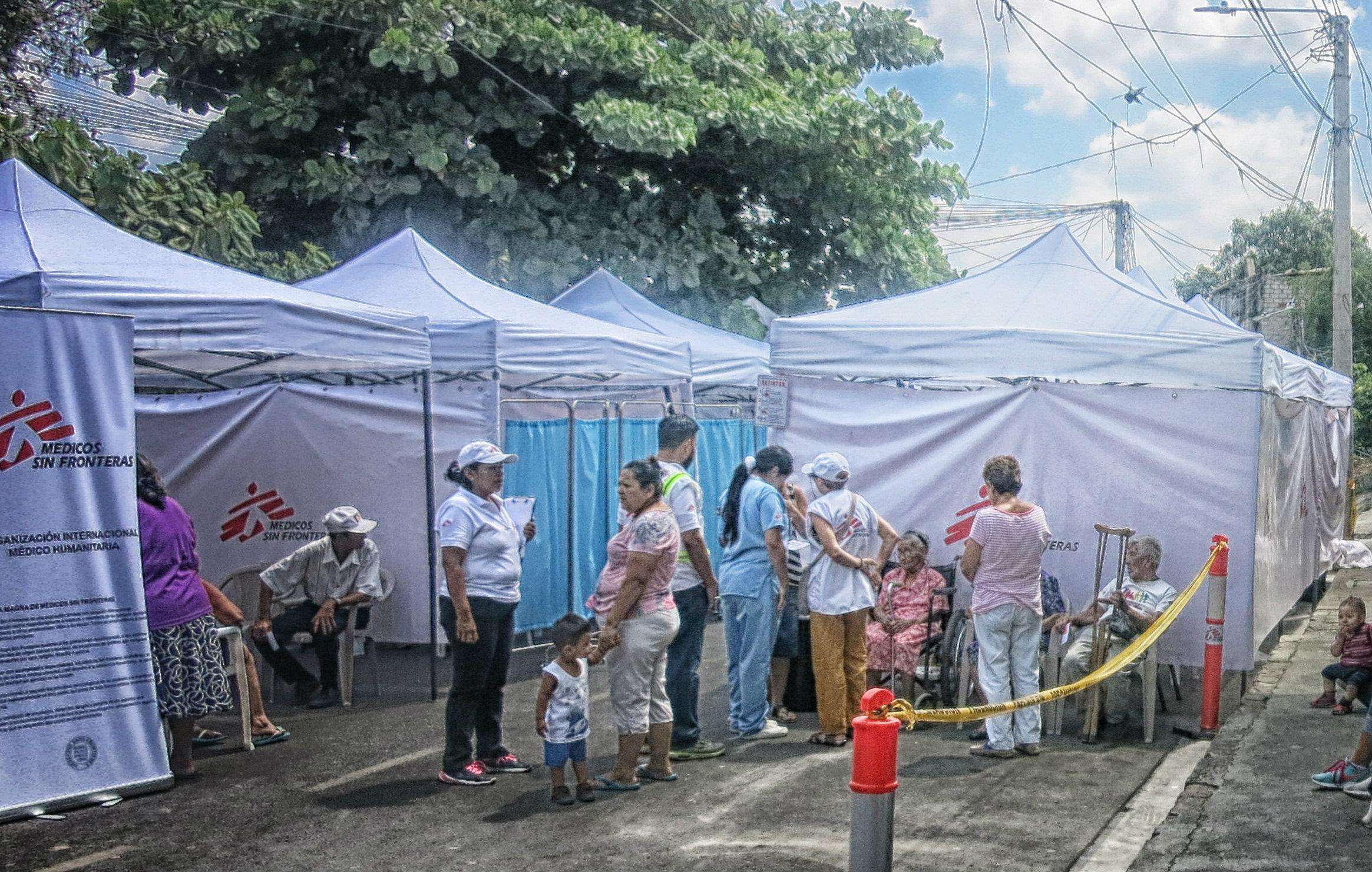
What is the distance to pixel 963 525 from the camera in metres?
9.56

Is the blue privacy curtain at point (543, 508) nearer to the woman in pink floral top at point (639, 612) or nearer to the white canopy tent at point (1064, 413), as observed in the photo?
the white canopy tent at point (1064, 413)

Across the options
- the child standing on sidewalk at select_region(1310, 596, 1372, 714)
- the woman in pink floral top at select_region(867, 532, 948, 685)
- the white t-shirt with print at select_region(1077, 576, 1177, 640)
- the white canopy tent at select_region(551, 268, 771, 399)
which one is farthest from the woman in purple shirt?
the white canopy tent at select_region(551, 268, 771, 399)

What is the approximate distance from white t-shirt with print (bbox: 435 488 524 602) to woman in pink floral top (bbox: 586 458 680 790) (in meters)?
0.49

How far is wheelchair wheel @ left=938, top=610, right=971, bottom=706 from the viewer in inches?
345

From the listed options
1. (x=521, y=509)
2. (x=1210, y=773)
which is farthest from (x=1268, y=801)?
(x=521, y=509)

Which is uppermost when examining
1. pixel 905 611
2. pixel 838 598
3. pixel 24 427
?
pixel 24 427

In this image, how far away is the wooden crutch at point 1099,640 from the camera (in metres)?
8.20

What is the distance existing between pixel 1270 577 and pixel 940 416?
299cm

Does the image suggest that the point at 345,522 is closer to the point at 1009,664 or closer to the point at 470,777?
the point at 470,777

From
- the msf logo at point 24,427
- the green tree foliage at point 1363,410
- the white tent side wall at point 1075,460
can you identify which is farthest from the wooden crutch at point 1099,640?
the green tree foliage at point 1363,410

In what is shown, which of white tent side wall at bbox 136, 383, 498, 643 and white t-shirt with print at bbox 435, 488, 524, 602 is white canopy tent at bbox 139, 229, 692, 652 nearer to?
white tent side wall at bbox 136, 383, 498, 643

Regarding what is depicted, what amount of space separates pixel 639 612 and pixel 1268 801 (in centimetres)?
337

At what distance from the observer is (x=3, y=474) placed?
612 centimetres

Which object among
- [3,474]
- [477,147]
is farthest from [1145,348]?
[477,147]
